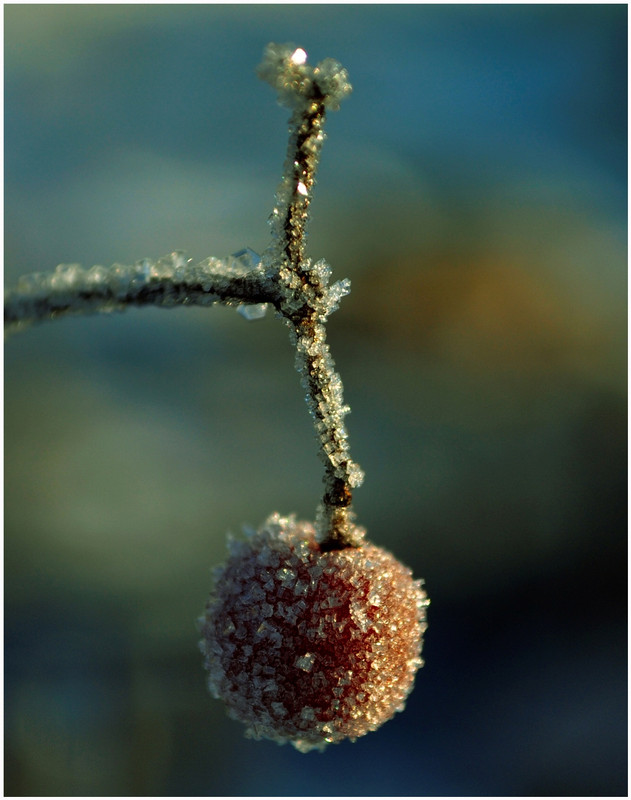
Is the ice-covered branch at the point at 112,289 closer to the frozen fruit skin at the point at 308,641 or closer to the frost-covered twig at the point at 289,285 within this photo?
the frost-covered twig at the point at 289,285

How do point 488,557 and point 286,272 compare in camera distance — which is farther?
point 488,557

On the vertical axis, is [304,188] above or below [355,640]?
above

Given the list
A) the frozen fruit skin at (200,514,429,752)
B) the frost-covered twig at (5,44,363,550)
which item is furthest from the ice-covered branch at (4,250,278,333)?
the frozen fruit skin at (200,514,429,752)

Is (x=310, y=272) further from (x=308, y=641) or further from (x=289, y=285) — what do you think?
(x=308, y=641)

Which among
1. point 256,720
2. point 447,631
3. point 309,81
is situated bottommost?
point 256,720

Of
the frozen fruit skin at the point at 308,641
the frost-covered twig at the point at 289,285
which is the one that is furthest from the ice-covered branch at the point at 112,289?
the frozen fruit skin at the point at 308,641

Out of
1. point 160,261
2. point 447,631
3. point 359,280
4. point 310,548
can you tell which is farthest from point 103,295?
point 447,631

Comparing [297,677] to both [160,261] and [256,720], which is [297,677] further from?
A: [160,261]
